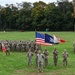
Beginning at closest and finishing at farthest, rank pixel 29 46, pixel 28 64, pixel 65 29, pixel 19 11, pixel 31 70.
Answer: pixel 31 70, pixel 28 64, pixel 29 46, pixel 65 29, pixel 19 11

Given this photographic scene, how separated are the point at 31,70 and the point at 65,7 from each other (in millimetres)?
82219

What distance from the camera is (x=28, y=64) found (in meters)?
25.3

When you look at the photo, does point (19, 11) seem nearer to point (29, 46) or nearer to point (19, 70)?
point (29, 46)

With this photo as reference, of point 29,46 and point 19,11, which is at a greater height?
point 19,11

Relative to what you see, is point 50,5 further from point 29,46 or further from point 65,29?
point 29,46

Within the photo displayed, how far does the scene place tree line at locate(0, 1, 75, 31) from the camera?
10019cm

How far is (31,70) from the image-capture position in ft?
74.2

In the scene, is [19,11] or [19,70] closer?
[19,70]

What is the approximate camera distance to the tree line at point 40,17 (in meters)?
100

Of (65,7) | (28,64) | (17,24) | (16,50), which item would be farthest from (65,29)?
(28,64)

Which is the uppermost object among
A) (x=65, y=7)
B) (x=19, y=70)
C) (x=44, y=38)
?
(x=65, y=7)

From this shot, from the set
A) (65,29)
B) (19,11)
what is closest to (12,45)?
(65,29)

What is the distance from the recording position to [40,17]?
104500 mm

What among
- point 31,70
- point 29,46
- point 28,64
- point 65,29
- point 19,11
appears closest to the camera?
point 31,70
